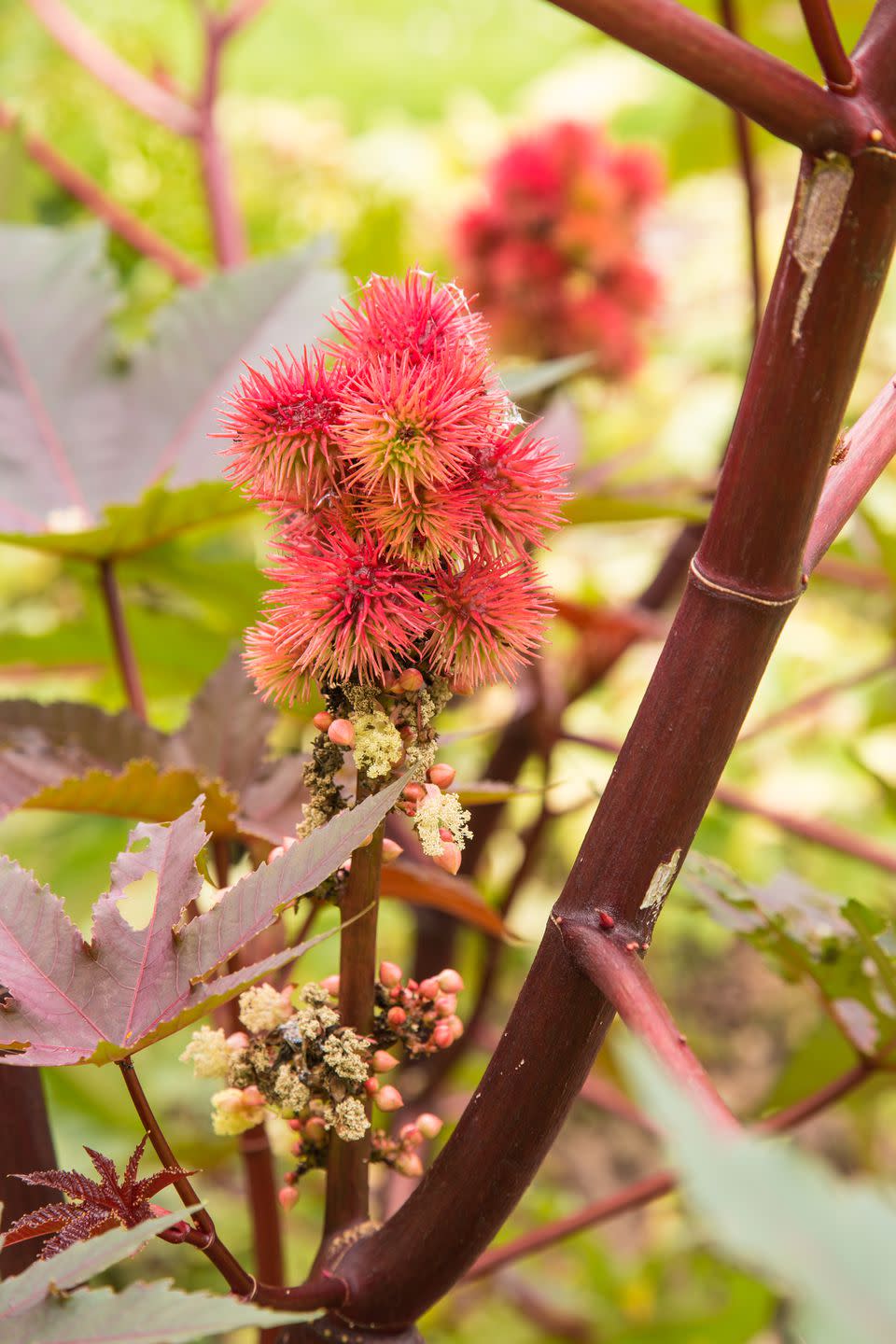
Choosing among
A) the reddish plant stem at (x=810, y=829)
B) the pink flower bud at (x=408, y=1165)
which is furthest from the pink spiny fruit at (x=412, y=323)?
the reddish plant stem at (x=810, y=829)

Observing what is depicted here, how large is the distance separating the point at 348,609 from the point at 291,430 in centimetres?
4

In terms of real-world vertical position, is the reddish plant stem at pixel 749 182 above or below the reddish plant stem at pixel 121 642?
above

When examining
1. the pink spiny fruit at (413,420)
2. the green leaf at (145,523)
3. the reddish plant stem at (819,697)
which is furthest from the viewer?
the reddish plant stem at (819,697)

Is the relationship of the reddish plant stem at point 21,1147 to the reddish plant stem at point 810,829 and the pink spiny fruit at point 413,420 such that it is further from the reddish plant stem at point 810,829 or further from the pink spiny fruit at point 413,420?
the reddish plant stem at point 810,829

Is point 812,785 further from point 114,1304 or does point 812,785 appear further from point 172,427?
point 114,1304

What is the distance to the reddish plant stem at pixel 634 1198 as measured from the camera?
46 cm

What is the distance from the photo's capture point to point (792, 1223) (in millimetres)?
154

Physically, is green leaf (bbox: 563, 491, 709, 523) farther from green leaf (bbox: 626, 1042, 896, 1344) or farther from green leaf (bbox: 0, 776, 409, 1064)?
Answer: green leaf (bbox: 626, 1042, 896, 1344)

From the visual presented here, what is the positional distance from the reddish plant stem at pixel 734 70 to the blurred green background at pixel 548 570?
1.43 ft

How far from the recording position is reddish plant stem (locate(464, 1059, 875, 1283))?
0.46 meters

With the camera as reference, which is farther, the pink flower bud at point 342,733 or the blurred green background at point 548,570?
the blurred green background at point 548,570

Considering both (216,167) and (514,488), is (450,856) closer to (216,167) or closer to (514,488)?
(514,488)

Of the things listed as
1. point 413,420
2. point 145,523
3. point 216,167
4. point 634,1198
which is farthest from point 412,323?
point 216,167

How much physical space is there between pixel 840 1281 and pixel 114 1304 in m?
0.14
